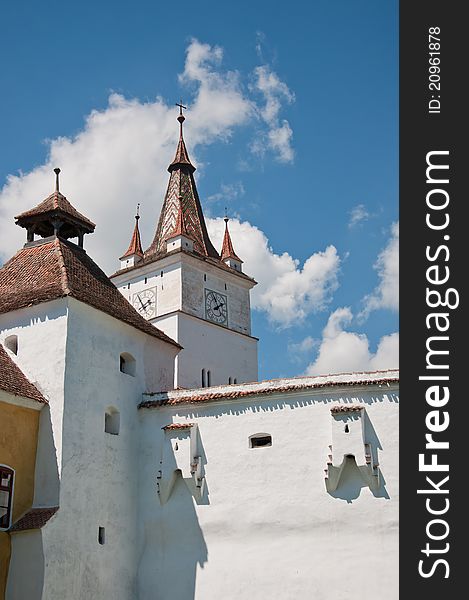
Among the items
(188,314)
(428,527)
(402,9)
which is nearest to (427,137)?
(402,9)

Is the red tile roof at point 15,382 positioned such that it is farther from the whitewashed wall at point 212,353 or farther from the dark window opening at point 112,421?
the whitewashed wall at point 212,353

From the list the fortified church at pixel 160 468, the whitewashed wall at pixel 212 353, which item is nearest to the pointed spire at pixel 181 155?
the whitewashed wall at pixel 212 353

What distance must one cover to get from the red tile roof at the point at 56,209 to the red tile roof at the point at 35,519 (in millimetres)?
9192

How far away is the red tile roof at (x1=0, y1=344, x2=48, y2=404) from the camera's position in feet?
73.8

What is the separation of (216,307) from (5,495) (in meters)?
20.2

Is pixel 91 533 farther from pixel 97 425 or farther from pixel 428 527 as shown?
pixel 428 527

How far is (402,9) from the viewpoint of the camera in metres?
15.2

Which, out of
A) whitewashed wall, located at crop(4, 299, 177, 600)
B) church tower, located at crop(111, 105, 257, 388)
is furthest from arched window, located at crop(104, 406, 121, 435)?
church tower, located at crop(111, 105, 257, 388)

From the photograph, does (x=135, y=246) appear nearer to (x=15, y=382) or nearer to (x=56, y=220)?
(x=56, y=220)

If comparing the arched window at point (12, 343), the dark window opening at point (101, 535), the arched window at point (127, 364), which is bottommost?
the dark window opening at point (101, 535)

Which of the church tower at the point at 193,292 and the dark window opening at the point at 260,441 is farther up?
the church tower at the point at 193,292

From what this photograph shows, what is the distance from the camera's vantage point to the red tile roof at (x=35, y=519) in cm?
2167

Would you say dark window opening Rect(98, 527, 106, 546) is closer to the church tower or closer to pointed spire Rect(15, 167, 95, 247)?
pointed spire Rect(15, 167, 95, 247)

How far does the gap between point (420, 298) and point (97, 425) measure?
455 inches
